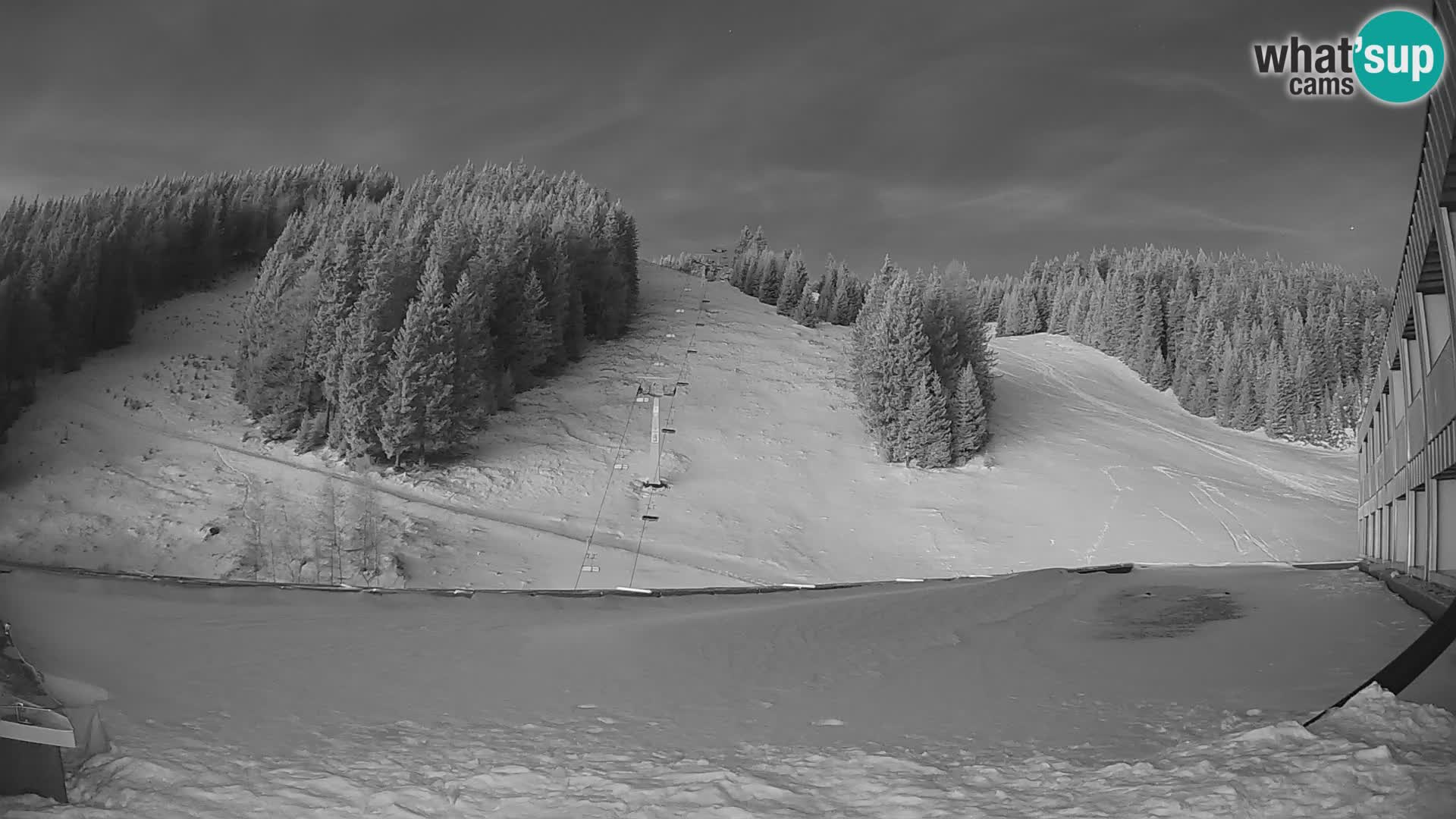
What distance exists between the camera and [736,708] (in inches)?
282

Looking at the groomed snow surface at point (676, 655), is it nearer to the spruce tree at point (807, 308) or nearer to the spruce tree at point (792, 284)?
the spruce tree at point (807, 308)

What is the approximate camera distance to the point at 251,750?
5.50 metres

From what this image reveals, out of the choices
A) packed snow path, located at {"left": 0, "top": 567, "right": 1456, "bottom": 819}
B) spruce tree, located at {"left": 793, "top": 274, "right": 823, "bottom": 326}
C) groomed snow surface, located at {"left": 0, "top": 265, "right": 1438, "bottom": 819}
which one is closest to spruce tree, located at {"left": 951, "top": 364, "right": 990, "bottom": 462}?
groomed snow surface, located at {"left": 0, "top": 265, "right": 1438, "bottom": 819}

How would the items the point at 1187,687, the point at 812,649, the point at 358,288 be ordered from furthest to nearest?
the point at 358,288, the point at 812,649, the point at 1187,687

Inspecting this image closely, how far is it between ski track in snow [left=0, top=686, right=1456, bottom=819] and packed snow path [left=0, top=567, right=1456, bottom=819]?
0.02 metres

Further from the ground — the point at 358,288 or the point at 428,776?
the point at 358,288

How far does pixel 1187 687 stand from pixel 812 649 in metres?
4.07

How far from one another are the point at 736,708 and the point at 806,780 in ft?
6.98

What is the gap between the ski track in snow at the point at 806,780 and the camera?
4.12m

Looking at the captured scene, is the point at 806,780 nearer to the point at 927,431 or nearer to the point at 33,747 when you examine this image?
the point at 33,747

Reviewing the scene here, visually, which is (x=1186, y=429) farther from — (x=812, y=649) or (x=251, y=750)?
(x=251, y=750)

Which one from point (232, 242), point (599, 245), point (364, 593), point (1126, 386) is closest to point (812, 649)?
point (364, 593)

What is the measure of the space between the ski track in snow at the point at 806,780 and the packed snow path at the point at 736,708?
0.8 inches

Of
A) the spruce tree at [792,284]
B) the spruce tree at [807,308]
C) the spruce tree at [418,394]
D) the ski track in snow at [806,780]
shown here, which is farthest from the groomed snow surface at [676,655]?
the spruce tree at [792,284]
